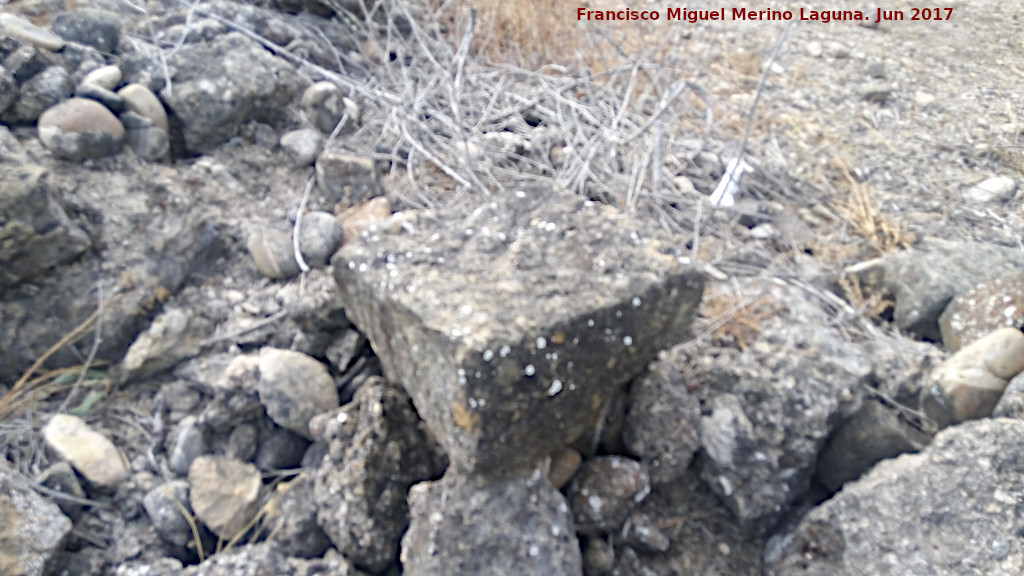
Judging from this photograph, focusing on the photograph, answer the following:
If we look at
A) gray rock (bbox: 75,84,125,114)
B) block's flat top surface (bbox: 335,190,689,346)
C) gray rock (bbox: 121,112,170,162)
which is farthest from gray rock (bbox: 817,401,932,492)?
gray rock (bbox: 75,84,125,114)

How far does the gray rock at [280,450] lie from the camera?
1965 mm

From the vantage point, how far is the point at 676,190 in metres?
2.81

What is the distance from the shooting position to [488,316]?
1432 millimetres

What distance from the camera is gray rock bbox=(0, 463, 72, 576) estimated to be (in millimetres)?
1579

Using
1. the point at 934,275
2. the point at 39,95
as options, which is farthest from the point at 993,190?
the point at 39,95

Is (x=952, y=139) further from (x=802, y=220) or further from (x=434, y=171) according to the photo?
(x=434, y=171)

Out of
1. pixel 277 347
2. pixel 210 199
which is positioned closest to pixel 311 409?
pixel 277 347

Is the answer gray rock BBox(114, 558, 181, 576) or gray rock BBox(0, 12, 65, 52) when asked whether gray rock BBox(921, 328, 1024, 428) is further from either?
gray rock BBox(0, 12, 65, 52)

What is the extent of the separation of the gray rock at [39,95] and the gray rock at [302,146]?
77 cm

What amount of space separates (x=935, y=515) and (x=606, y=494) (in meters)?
0.74

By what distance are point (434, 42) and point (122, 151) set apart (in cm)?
160

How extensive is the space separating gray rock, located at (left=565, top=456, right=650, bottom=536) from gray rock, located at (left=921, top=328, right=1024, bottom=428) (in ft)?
2.63

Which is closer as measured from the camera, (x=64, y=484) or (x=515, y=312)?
(x=515, y=312)

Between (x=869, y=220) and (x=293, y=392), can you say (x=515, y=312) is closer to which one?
(x=293, y=392)
